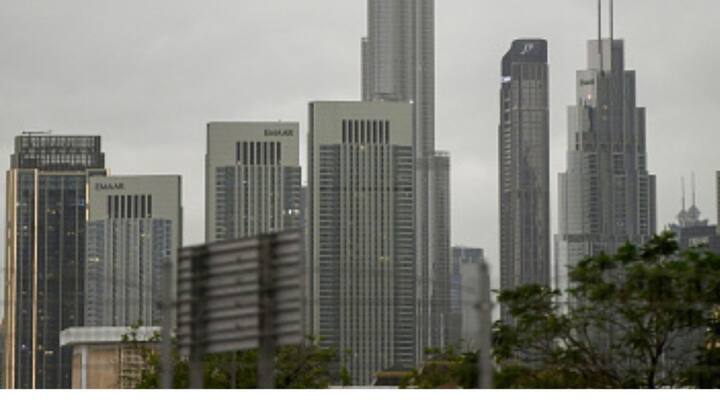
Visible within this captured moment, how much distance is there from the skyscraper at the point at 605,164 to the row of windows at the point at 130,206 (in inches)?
1629

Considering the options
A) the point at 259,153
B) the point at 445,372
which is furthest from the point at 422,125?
the point at 445,372

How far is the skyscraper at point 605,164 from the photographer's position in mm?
145125

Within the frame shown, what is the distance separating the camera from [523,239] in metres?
152

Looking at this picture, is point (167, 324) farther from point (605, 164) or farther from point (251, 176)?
point (605, 164)

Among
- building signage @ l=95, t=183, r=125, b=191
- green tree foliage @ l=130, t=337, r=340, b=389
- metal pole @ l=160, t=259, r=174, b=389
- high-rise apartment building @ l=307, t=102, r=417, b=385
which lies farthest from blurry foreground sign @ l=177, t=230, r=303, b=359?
building signage @ l=95, t=183, r=125, b=191

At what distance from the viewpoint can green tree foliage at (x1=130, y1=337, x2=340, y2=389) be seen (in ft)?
71.9

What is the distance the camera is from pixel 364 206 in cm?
15462

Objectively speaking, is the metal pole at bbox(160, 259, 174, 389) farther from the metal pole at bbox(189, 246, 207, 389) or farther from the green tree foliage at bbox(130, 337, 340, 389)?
the green tree foliage at bbox(130, 337, 340, 389)

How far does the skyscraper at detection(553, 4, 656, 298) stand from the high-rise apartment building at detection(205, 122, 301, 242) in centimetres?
2938

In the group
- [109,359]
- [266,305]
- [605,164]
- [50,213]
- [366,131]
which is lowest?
[109,359]

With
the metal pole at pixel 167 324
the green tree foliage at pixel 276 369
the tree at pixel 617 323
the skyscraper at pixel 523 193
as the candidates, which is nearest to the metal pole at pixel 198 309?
the metal pole at pixel 167 324

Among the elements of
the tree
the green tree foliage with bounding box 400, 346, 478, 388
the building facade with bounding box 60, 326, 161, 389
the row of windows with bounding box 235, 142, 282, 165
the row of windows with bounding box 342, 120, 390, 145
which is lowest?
the building facade with bounding box 60, 326, 161, 389

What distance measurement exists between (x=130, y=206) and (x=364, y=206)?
24.3 meters

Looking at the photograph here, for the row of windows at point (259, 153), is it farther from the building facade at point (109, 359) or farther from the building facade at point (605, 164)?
the building facade at point (109, 359)
